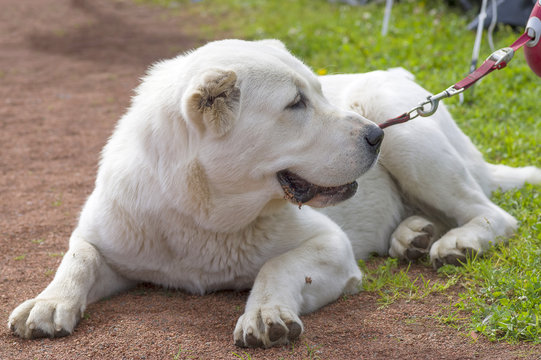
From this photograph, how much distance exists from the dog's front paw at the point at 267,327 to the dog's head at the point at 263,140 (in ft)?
1.85

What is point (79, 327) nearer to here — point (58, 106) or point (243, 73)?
point (243, 73)

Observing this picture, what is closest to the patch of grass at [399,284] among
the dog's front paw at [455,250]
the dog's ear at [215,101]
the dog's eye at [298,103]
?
the dog's front paw at [455,250]

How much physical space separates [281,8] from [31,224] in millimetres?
8613

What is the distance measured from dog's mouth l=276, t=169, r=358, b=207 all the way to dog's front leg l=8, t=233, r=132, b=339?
1097mm

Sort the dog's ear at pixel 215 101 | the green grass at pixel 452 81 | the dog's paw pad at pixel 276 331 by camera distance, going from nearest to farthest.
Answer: the dog's paw pad at pixel 276 331
the dog's ear at pixel 215 101
the green grass at pixel 452 81

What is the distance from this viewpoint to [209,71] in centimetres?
309

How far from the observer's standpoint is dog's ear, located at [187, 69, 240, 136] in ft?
10.1

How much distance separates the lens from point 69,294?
3328 millimetres

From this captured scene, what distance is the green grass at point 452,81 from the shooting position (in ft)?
11.3

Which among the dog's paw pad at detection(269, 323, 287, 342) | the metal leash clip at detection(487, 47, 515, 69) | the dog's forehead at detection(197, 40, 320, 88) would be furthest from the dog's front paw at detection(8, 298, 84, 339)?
the metal leash clip at detection(487, 47, 515, 69)

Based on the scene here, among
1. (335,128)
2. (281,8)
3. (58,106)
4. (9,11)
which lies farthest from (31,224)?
(9,11)

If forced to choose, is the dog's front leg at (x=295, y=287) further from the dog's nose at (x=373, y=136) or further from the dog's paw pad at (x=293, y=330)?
the dog's nose at (x=373, y=136)

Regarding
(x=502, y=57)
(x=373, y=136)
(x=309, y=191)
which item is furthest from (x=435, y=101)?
(x=309, y=191)

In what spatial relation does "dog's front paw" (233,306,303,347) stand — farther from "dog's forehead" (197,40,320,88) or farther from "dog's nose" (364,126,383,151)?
"dog's forehead" (197,40,320,88)
